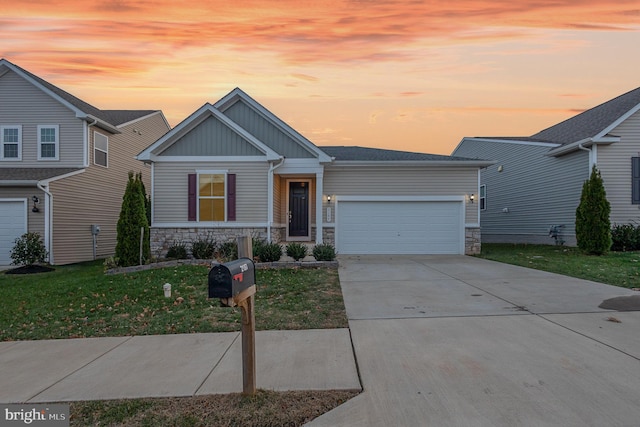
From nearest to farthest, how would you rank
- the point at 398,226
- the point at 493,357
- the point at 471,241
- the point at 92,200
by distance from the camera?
the point at 493,357, the point at 471,241, the point at 398,226, the point at 92,200

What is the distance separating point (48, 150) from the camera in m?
15.5

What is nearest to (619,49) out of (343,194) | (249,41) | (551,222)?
(551,222)

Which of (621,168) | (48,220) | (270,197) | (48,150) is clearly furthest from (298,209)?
(621,168)

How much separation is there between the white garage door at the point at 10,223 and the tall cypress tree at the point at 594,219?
1902 cm

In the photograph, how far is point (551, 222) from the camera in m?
17.6

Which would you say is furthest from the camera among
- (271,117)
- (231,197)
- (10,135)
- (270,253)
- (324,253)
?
(10,135)

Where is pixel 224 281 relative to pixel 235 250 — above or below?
above

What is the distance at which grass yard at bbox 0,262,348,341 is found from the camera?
5.65 m

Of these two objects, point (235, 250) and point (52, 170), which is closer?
point (235, 250)

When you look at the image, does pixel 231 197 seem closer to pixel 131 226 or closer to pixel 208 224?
pixel 208 224

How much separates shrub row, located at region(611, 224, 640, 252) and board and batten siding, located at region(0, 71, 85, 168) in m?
19.7

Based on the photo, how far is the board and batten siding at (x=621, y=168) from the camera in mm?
14898

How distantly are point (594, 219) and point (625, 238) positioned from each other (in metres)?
1.83

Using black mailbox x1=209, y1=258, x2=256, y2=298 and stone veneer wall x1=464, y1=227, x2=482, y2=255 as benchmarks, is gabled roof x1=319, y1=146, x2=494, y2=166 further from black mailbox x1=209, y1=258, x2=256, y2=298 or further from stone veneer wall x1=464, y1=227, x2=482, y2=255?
black mailbox x1=209, y1=258, x2=256, y2=298
